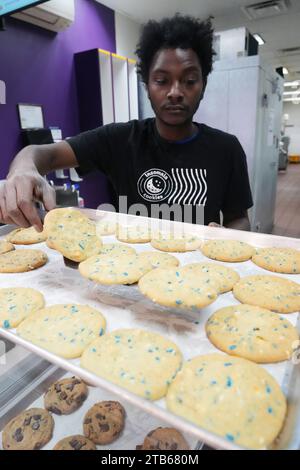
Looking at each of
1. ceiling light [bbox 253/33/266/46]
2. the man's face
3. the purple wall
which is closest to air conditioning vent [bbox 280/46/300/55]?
ceiling light [bbox 253/33/266/46]

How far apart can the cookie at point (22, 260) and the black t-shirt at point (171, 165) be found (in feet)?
2.23

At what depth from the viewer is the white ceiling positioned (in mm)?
3387

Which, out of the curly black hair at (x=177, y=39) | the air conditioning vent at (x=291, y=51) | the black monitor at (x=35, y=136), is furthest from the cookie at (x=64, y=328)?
the air conditioning vent at (x=291, y=51)

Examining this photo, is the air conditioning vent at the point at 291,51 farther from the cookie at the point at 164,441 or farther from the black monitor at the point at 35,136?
the cookie at the point at 164,441

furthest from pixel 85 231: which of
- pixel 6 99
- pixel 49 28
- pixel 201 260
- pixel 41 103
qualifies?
pixel 49 28

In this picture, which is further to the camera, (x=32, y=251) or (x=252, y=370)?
(x=32, y=251)

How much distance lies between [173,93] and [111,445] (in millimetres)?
1231

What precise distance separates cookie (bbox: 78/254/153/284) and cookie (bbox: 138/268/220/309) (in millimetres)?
37

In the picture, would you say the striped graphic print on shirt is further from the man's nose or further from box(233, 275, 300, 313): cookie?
box(233, 275, 300, 313): cookie

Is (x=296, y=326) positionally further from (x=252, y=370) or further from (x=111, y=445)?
(x=111, y=445)

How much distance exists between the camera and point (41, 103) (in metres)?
2.70

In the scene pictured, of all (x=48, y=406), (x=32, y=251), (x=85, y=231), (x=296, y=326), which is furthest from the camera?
(x=32, y=251)

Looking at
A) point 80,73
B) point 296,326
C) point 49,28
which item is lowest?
point 296,326

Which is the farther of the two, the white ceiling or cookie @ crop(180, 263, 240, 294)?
the white ceiling
